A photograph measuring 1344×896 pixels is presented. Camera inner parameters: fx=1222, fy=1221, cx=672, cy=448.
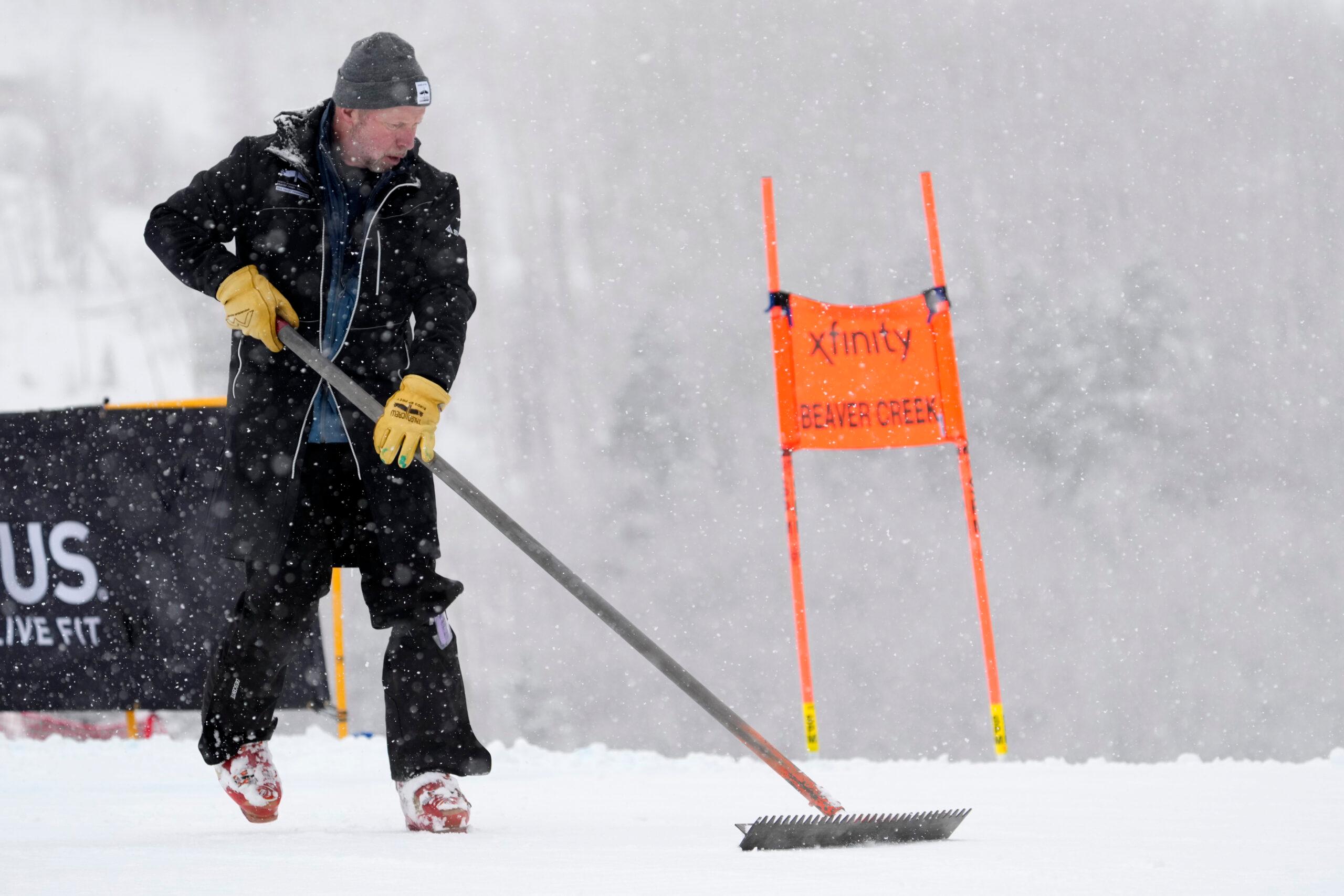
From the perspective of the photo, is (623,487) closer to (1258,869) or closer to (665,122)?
(665,122)

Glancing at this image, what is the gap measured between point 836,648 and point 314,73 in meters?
9.16

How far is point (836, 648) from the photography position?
15.5 metres

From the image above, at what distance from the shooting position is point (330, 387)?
239 cm

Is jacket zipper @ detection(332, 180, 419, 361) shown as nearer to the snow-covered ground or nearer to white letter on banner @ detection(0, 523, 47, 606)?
the snow-covered ground

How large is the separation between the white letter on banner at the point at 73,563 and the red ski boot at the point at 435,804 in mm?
2913

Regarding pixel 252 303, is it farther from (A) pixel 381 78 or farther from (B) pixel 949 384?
(B) pixel 949 384

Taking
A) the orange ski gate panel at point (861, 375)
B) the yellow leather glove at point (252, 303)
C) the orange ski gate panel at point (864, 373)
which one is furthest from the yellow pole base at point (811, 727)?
the yellow leather glove at point (252, 303)

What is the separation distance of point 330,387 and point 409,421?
264 millimetres

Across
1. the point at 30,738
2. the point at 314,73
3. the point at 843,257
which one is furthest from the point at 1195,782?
the point at 843,257

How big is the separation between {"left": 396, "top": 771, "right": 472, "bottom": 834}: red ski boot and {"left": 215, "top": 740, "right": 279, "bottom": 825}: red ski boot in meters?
0.29

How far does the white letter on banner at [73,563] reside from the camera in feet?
15.3

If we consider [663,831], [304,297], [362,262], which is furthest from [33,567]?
[663,831]

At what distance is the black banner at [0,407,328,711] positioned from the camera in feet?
15.1

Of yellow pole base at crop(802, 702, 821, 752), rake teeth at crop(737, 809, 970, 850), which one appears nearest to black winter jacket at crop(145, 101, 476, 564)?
rake teeth at crop(737, 809, 970, 850)
